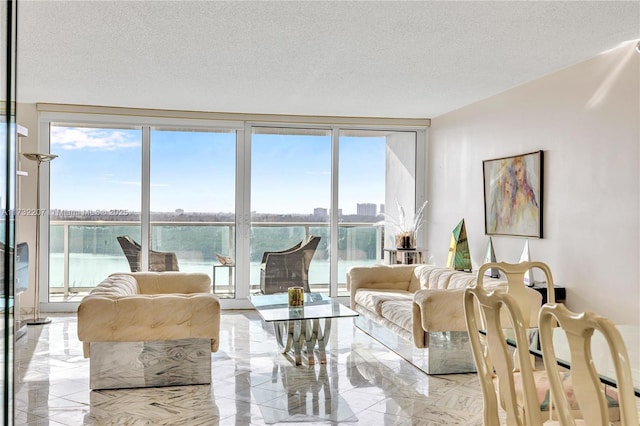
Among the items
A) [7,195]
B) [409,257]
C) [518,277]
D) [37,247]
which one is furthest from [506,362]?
[37,247]

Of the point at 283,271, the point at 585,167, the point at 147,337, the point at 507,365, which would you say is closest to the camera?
the point at 507,365

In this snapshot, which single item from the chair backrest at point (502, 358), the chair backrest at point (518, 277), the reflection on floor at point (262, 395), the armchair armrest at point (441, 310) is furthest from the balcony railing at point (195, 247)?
the chair backrest at point (502, 358)

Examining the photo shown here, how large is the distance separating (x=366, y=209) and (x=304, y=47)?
3.67 meters

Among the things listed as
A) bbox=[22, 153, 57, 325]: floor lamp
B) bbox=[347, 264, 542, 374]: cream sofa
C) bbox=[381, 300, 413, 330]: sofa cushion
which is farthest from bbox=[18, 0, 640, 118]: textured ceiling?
bbox=[381, 300, 413, 330]: sofa cushion

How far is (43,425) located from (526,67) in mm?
4308

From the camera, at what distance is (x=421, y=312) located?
13.7ft

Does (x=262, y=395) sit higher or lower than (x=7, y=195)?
lower

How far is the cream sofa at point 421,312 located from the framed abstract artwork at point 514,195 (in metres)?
0.72

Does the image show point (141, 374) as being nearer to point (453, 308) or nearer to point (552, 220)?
point (453, 308)

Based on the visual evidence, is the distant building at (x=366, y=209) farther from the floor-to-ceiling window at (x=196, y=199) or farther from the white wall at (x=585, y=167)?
the white wall at (x=585, y=167)

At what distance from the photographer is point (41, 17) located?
3549 millimetres

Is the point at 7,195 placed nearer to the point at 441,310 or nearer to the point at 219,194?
the point at 441,310

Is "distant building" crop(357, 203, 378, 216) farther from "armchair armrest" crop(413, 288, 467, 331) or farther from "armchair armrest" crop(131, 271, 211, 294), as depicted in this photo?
"armchair armrest" crop(413, 288, 467, 331)

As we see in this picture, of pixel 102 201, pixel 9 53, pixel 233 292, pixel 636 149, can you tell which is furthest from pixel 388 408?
pixel 102 201
